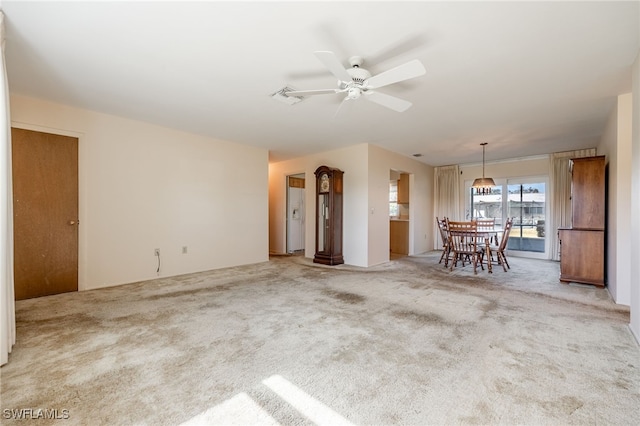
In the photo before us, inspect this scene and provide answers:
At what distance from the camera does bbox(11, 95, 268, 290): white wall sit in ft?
12.1

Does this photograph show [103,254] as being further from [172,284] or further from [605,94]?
[605,94]

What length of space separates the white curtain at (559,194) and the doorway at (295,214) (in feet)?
19.0

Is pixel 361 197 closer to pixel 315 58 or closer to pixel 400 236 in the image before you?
pixel 400 236

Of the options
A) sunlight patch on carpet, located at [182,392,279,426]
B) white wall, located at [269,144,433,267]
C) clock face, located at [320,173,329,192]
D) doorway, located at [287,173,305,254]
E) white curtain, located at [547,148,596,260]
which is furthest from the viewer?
doorway, located at [287,173,305,254]

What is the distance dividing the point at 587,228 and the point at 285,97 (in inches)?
180

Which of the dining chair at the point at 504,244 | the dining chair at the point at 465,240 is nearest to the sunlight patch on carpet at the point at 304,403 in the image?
the dining chair at the point at 465,240

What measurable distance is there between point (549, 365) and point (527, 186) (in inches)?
243

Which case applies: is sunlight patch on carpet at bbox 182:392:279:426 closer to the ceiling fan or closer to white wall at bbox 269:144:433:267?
the ceiling fan

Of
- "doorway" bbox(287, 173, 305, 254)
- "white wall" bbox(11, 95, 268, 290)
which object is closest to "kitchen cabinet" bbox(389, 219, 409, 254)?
"doorway" bbox(287, 173, 305, 254)

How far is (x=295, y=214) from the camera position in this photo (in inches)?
282

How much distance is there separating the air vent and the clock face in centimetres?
244

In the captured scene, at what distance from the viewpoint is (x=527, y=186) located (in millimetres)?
6668

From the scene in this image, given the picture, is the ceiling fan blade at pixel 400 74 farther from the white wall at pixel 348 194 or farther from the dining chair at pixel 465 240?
the dining chair at pixel 465 240

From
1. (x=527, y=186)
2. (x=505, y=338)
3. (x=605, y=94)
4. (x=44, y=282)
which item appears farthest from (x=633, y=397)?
(x=527, y=186)
